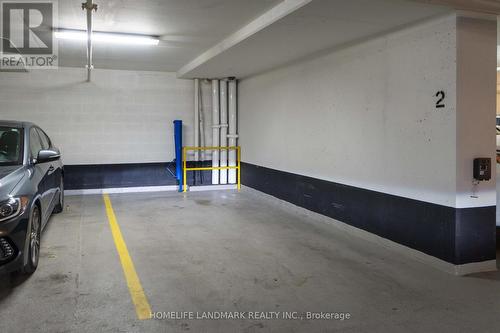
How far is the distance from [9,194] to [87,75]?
20.9ft

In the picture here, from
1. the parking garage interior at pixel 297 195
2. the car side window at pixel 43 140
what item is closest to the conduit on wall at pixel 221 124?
the parking garage interior at pixel 297 195

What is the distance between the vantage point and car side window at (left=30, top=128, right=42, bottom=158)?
464cm

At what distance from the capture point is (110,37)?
622 centimetres

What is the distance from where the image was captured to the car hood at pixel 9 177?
3.56 m

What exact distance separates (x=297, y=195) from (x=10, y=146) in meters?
4.57

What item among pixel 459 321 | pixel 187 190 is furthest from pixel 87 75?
pixel 459 321

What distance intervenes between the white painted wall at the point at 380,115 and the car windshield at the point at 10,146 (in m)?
4.14

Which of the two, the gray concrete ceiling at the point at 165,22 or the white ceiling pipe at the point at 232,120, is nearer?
the gray concrete ceiling at the point at 165,22

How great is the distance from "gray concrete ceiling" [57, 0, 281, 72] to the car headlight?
2308 millimetres

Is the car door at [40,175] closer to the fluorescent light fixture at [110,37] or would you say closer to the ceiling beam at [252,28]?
the fluorescent light fixture at [110,37]

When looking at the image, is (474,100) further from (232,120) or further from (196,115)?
(196,115)

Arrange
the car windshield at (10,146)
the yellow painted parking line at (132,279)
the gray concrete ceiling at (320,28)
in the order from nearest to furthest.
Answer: the yellow painted parking line at (132,279)
the gray concrete ceiling at (320,28)
the car windshield at (10,146)

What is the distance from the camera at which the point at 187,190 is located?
10.0m

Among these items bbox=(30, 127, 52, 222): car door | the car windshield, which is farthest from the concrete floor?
the car windshield
